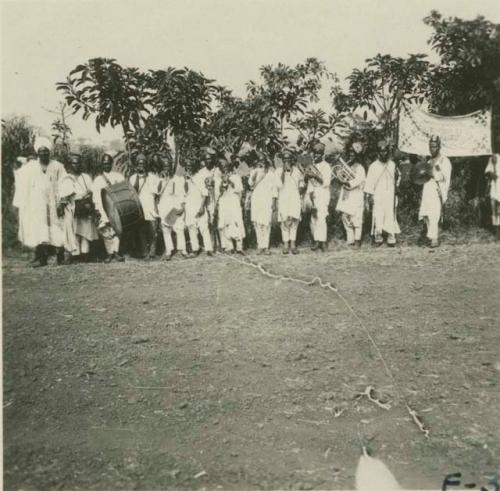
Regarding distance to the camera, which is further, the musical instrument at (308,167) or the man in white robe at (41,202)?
the musical instrument at (308,167)

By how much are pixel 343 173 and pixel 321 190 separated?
387mm

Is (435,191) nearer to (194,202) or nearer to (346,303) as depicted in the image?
(346,303)

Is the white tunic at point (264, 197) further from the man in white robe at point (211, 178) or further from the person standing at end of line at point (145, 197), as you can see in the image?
the person standing at end of line at point (145, 197)

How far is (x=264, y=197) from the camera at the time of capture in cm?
780

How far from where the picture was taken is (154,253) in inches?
299

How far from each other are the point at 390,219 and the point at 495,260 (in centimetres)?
146

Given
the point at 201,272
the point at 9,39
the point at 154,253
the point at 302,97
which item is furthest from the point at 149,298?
the point at 302,97

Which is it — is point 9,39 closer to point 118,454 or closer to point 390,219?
point 118,454

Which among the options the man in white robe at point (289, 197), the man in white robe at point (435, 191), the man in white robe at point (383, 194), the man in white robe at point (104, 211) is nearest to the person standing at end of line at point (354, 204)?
the man in white robe at point (383, 194)

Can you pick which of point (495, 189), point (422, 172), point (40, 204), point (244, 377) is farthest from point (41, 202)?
point (495, 189)

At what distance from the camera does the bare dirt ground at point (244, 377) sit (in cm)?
401

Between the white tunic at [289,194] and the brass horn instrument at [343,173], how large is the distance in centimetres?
48

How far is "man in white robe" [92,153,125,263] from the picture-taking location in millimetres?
7402

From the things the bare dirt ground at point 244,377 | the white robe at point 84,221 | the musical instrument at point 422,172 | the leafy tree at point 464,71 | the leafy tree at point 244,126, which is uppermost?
the leafy tree at point 464,71
